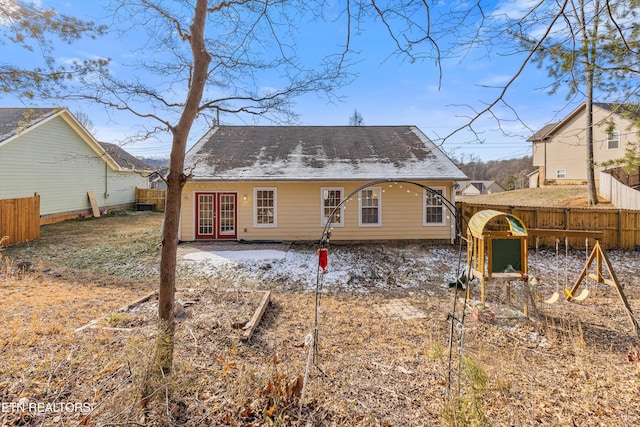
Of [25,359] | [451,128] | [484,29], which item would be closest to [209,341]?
[25,359]

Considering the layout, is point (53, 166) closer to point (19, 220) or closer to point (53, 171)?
point (53, 171)

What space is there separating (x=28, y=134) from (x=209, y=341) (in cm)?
1654

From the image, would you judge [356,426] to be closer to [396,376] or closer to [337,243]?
[396,376]

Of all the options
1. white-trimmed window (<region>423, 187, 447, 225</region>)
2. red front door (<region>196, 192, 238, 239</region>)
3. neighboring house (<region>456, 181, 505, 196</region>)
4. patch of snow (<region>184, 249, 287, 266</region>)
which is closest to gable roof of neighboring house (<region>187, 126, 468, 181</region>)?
red front door (<region>196, 192, 238, 239</region>)

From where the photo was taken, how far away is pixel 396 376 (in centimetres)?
349

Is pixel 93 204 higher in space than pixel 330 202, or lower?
higher

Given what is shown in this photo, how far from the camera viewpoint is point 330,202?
1139 cm

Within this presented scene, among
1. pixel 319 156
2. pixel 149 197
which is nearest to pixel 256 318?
pixel 319 156

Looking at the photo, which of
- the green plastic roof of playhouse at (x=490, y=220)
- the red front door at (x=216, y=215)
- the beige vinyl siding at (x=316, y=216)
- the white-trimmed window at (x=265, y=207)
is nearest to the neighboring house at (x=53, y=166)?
the red front door at (x=216, y=215)

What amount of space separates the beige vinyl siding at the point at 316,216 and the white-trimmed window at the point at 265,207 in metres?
0.14

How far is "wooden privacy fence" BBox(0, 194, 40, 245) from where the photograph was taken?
409 inches

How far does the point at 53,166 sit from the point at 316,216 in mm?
14480

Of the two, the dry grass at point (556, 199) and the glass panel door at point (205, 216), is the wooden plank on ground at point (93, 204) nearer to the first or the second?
the glass panel door at point (205, 216)

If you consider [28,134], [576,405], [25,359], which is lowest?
[576,405]
